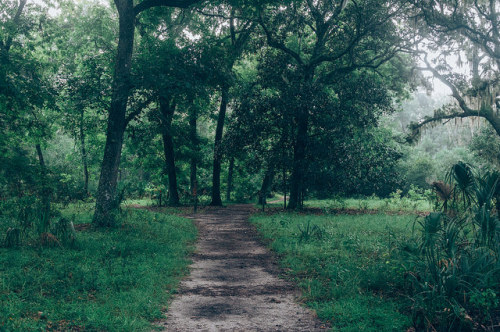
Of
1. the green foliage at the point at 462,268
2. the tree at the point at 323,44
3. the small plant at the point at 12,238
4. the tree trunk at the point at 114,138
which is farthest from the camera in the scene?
the tree at the point at 323,44

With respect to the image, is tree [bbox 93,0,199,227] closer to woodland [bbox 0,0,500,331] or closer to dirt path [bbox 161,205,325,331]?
woodland [bbox 0,0,500,331]

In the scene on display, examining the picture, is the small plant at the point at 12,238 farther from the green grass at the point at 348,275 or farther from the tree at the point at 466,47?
the tree at the point at 466,47

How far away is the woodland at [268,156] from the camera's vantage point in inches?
236

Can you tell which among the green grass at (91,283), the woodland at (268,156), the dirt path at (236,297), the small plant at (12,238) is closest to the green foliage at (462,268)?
the woodland at (268,156)

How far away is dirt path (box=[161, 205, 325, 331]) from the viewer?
5.70 meters

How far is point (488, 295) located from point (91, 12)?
1001 inches

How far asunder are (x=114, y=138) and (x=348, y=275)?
31.3ft

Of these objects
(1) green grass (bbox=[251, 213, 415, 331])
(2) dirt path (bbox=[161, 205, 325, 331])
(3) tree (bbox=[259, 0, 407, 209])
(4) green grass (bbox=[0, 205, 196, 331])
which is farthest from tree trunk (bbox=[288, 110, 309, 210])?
(4) green grass (bbox=[0, 205, 196, 331])

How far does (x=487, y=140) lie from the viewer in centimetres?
2666

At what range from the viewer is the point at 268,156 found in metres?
21.2

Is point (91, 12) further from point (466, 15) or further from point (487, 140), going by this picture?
point (487, 140)

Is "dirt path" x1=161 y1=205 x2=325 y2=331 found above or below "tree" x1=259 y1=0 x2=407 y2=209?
below

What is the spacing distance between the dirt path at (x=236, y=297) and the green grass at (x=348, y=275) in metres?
0.39

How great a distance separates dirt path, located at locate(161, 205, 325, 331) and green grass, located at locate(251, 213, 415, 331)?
1.28 ft
